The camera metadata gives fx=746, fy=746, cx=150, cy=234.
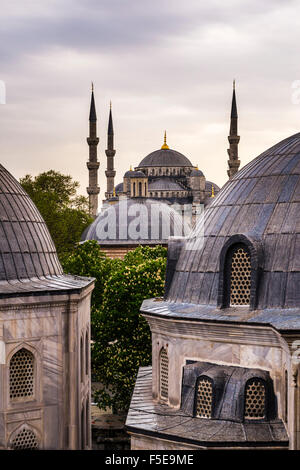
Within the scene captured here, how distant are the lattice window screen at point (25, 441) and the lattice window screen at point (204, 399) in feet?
14.5

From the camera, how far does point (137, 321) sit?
2684 centimetres

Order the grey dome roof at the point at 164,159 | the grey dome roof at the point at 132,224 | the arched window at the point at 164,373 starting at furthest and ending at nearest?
the grey dome roof at the point at 164,159
the grey dome roof at the point at 132,224
the arched window at the point at 164,373

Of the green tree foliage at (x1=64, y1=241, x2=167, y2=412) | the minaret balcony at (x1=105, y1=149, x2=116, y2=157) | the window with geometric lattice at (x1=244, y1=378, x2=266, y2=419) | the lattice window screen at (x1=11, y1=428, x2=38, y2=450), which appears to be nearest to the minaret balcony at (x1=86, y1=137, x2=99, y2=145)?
the minaret balcony at (x1=105, y1=149, x2=116, y2=157)

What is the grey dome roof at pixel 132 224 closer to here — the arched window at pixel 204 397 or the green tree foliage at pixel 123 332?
the green tree foliage at pixel 123 332

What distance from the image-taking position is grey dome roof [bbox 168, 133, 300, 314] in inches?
612

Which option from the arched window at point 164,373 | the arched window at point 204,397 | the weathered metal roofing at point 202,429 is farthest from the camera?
the arched window at point 164,373

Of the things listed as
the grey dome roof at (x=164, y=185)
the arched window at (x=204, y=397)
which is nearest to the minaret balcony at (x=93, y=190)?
the grey dome roof at (x=164, y=185)

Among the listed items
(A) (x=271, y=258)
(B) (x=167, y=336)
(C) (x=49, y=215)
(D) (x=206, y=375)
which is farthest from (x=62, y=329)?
(C) (x=49, y=215)

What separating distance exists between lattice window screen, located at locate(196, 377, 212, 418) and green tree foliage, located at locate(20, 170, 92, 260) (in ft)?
83.1

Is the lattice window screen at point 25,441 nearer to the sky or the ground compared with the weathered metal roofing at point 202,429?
nearer to the ground

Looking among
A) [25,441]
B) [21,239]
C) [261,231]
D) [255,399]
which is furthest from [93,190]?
[255,399]

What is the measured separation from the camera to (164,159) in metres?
94.0

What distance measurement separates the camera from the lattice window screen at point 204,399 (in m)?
15.5

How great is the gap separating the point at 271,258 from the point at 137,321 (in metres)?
11.7
